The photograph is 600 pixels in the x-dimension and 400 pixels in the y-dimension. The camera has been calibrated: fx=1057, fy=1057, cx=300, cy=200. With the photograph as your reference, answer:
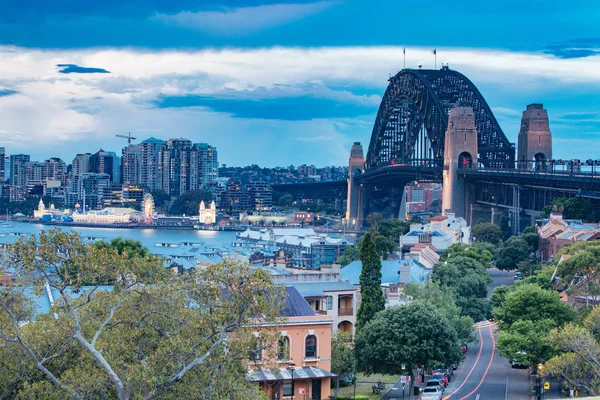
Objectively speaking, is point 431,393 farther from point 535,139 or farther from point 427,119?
point 427,119

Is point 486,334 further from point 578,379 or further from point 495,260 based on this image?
point 495,260

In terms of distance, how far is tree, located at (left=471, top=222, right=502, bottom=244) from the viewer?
95625 millimetres

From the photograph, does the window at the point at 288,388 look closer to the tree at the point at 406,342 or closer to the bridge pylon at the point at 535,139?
the tree at the point at 406,342

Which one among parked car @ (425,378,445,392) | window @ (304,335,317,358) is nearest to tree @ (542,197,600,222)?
parked car @ (425,378,445,392)

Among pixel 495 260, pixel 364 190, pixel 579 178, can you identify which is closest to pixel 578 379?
pixel 495 260

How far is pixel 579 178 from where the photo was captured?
86.3 m

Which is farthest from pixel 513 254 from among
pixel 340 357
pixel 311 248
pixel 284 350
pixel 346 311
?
pixel 311 248

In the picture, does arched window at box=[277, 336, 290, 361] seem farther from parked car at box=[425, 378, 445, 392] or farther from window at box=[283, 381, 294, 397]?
parked car at box=[425, 378, 445, 392]

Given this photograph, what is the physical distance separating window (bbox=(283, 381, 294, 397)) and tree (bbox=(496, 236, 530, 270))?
4464 cm

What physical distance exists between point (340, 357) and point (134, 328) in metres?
13.8

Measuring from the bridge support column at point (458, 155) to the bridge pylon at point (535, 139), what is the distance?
6.15m

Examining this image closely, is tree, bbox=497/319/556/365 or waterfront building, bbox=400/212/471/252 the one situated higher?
waterfront building, bbox=400/212/471/252

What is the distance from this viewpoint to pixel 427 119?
143 m

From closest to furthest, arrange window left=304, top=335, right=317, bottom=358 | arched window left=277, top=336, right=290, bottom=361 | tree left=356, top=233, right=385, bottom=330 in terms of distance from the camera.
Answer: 1. arched window left=277, top=336, right=290, bottom=361
2. window left=304, top=335, right=317, bottom=358
3. tree left=356, top=233, right=385, bottom=330
